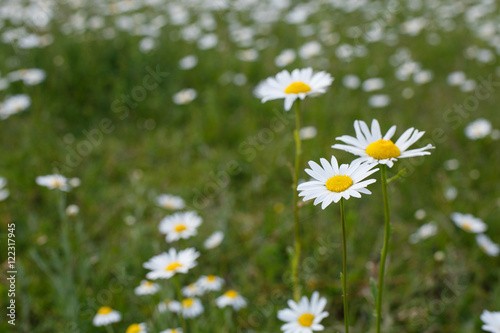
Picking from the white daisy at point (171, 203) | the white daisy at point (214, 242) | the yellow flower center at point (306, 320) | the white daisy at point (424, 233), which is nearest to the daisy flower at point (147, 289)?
the white daisy at point (214, 242)

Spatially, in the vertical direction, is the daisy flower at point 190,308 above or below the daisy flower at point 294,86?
below

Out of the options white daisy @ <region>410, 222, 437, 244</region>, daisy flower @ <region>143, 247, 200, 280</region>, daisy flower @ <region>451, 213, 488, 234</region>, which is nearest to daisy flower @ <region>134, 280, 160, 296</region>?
daisy flower @ <region>143, 247, 200, 280</region>

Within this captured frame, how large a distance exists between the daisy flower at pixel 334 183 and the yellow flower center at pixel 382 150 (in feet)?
0.15

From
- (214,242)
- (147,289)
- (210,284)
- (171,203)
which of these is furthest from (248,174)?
(147,289)

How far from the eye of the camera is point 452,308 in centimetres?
205

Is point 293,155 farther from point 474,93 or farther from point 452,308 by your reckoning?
point 474,93

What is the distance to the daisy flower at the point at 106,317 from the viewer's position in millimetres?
1821

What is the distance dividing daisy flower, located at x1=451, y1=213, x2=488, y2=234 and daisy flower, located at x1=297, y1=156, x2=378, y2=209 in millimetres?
1497

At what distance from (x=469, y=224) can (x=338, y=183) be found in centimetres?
161

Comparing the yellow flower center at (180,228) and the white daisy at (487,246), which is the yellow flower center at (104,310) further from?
the white daisy at (487,246)

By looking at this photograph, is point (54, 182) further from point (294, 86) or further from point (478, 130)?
point (478, 130)

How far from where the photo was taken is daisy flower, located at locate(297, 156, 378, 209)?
1062mm

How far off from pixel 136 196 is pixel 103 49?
216cm

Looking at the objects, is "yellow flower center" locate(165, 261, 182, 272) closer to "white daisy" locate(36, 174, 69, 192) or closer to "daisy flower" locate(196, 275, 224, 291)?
"daisy flower" locate(196, 275, 224, 291)
